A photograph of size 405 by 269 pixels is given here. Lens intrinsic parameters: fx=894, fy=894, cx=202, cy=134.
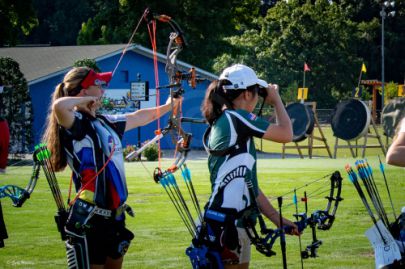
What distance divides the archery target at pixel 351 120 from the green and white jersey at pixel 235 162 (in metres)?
30.6

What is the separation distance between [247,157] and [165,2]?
4747 centimetres

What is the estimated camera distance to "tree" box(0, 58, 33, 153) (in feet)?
119

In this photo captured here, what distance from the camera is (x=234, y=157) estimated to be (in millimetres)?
5699

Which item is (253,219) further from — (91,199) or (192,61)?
(192,61)

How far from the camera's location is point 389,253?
5.36 meters

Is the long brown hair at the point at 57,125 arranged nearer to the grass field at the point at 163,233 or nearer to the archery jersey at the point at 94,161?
the archery jersey at the point at 94,161

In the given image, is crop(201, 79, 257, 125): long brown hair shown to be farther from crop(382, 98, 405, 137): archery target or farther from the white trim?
the white trim

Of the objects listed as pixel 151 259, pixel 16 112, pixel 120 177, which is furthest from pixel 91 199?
pixel 16 112

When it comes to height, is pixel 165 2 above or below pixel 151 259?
above

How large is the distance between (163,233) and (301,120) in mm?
25215

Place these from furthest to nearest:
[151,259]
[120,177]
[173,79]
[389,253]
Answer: [151,259] < [173,79] < [120,177] < [389,253]

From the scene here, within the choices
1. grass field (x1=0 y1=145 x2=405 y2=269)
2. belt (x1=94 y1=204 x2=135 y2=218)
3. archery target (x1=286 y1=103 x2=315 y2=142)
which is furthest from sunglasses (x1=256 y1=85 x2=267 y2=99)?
archery target (x1=286 y1=103 x2=315 y2=142)

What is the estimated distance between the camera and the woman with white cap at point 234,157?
5.66m

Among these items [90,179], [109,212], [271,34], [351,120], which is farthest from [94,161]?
[271,34]
